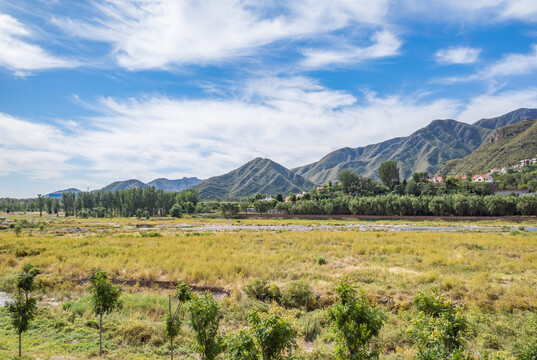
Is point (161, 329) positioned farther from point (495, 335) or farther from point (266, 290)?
point (495, 335)

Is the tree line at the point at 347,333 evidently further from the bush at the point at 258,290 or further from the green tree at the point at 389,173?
the green tree at the point at 389,173

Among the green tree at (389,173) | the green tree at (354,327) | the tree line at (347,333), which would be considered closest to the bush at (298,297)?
the tree line at (347,333)

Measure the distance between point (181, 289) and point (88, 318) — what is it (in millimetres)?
6742

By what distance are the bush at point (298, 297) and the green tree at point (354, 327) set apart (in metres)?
6.46

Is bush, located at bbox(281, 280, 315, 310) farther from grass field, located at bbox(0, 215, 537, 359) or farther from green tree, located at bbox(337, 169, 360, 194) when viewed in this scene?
green tree, located at bbox(337, 169, 360, 194)

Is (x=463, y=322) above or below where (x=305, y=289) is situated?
above

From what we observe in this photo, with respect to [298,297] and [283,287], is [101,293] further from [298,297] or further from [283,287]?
[283,287]

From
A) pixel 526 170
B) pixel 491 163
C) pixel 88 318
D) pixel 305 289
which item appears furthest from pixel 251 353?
pixel 491 163

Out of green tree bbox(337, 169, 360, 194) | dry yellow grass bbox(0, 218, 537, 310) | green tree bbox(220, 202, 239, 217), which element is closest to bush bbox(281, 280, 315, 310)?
dry yellow grass bbox(0, 218, 537, 310)

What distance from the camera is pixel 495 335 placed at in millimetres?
9680

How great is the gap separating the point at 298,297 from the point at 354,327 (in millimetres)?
7233

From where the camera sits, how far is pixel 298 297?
13.4m

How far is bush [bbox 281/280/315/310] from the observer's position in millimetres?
13141

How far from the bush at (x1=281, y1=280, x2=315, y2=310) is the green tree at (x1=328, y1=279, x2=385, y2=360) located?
6462 millimetres
